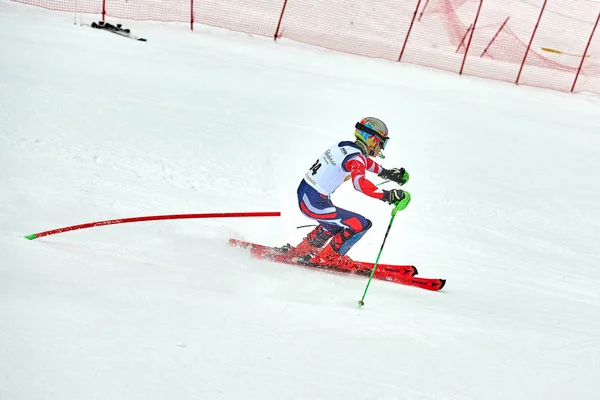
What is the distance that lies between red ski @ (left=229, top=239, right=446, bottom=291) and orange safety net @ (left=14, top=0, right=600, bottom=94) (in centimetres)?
1091

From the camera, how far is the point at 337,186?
686cm

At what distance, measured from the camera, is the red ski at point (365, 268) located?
276 inches

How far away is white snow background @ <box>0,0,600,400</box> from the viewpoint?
4.59 meters

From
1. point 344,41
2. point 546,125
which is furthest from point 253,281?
point 344,41

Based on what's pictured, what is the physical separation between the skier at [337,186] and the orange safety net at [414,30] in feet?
36.1

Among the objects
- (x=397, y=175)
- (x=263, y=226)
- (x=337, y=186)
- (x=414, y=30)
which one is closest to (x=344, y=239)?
(x=337, y=186)

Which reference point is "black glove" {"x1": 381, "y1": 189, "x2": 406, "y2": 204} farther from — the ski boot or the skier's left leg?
the ski boot

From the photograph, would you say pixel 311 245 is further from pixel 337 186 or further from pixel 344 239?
pixel 337 186

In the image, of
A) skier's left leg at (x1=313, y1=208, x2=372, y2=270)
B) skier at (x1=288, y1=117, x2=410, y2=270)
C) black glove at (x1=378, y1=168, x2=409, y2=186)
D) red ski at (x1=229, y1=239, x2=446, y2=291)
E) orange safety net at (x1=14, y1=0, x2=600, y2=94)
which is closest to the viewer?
skier at (x1=288, y1=117, x2=410, y2=270)

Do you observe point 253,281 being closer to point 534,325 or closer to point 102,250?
point 102,250

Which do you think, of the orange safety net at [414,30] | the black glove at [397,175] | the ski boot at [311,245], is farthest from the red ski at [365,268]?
the orange safety net at [414,30]

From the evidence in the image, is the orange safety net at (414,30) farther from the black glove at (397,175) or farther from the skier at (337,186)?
the black glove at (397,175)

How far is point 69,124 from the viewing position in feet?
32.7

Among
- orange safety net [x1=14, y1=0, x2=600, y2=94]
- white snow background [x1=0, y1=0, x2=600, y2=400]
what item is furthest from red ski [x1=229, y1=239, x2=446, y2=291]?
orange safety net [x1=14, y1=0, x2=600, y2=94]
